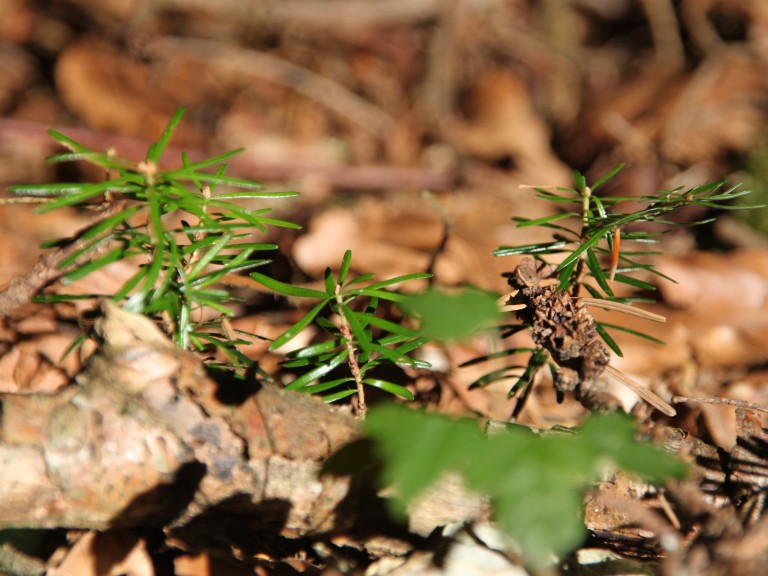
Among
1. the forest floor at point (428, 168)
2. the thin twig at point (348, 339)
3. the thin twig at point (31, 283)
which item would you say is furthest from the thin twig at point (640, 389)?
the thin twig at point (31, 283)

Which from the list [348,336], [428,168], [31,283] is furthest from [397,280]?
[428,168]

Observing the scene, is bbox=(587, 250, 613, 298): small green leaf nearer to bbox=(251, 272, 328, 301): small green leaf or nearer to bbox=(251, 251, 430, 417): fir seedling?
bbox=(251, 251, 430, 417): fir seedling

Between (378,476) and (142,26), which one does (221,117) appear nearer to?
(142,26)

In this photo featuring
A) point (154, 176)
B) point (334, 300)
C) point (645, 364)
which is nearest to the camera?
point (154, 176)

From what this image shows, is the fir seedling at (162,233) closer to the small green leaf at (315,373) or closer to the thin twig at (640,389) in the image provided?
the small green leaf at (315,373)

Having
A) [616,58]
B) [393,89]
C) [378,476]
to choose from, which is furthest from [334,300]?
[616,58]

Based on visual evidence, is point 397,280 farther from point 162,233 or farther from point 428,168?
point 428,168

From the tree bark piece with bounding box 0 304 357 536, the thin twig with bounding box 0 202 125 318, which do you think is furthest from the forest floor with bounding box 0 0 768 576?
the thin twig with bounding box 0 202 125 318

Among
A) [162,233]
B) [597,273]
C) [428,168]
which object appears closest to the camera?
[162,233]

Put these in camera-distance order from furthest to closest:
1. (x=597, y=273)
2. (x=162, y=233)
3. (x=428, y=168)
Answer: (x=428, y=168) < (x=597, y=273) < (x=162, y=233)
